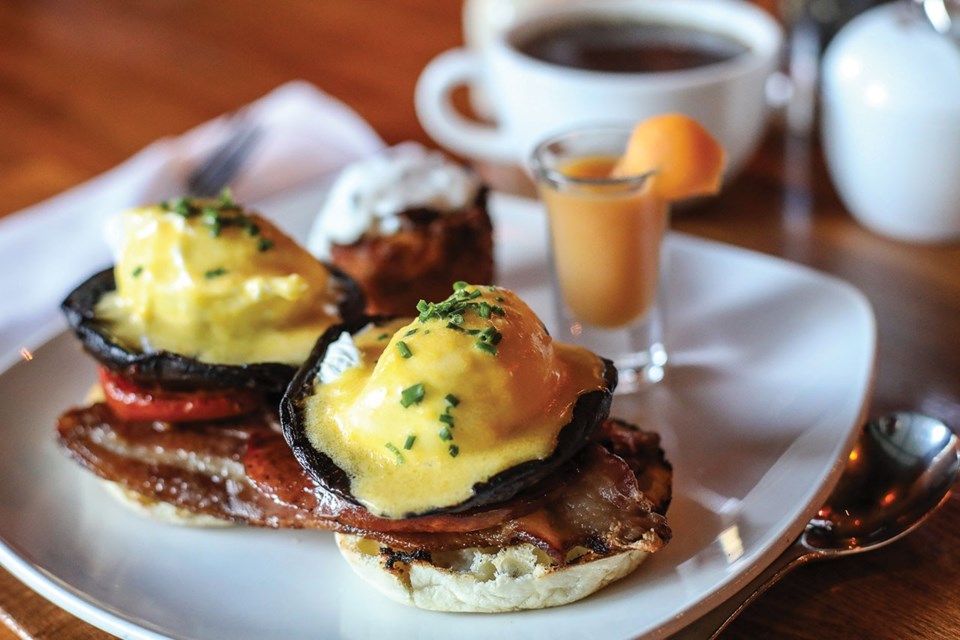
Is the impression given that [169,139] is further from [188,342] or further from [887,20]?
[887,20]

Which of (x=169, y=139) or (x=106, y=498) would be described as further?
(x=169, y=139)

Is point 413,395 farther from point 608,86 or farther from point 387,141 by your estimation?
point 387,141

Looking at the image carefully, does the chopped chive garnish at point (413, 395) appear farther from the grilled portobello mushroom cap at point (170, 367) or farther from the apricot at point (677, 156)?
the apricot at point (677, 156)

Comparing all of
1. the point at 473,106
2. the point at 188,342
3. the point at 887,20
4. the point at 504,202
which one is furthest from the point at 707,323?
the point at 473,106

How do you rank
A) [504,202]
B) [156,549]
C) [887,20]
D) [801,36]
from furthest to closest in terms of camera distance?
1. [801,36]
2. [504,202]
3. [887,20]
4. [156,549]

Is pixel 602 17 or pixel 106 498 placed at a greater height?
pixel 602 17

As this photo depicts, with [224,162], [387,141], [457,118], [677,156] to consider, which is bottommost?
[387,141]

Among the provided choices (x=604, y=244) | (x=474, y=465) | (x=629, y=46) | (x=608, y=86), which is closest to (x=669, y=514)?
(x=474, y=465)
